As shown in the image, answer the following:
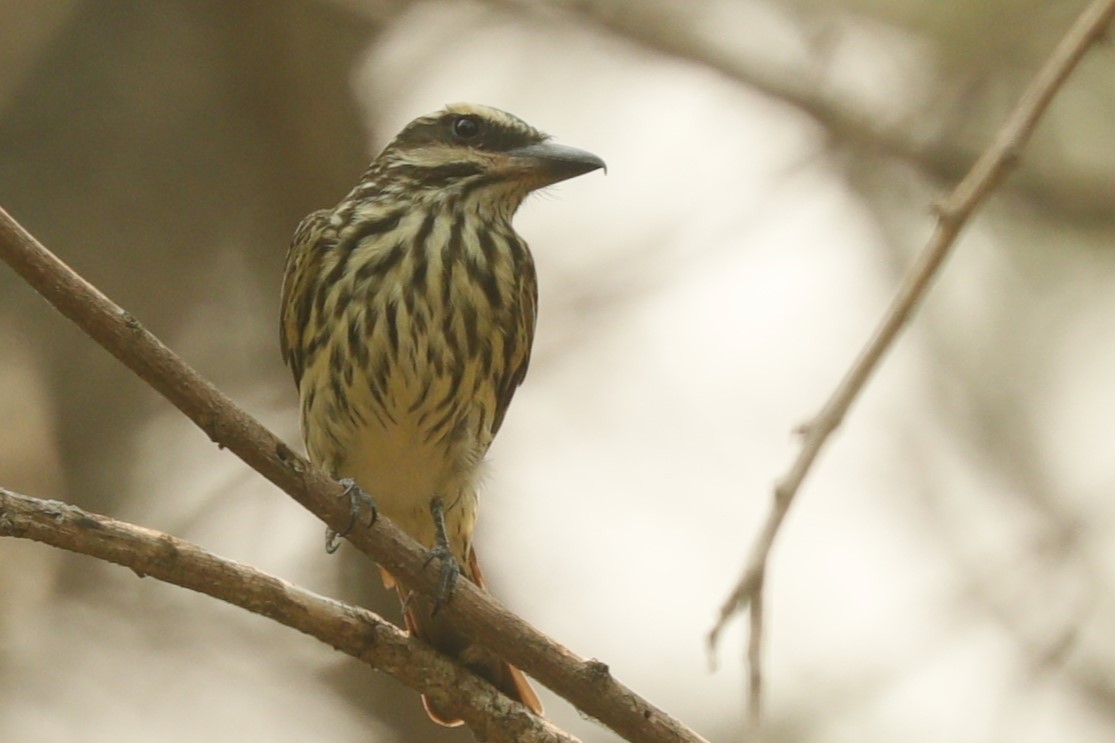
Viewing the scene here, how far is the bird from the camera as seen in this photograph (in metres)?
3.70

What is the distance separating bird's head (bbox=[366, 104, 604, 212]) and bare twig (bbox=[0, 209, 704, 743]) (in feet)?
4.59

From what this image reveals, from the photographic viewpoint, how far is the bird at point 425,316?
146 inches

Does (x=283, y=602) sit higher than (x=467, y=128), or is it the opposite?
(x=467, y=128)

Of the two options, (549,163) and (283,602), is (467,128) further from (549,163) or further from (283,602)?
(283,602)

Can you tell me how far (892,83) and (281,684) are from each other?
3.14m

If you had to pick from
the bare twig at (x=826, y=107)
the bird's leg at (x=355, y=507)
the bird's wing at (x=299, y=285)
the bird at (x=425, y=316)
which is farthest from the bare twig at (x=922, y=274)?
the bare twig at (x=826, y=107)

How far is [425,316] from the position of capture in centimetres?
370

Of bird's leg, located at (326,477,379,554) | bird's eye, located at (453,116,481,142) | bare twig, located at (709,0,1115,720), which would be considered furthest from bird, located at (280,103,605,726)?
bare twig, located at (709,0,1115,720)

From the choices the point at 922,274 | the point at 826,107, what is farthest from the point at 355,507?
the point at 826,107

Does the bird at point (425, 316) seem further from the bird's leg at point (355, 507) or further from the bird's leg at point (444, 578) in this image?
the bird's leg at point (355, 507)

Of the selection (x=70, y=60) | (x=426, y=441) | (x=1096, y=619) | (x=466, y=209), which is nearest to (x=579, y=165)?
(x=466, y=209)

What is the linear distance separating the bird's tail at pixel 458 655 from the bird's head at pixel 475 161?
118cm

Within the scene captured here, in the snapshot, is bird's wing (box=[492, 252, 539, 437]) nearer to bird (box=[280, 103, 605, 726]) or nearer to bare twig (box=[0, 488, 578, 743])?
bird (box=[280, 103, 605, 726])

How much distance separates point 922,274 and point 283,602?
48.2 inches
